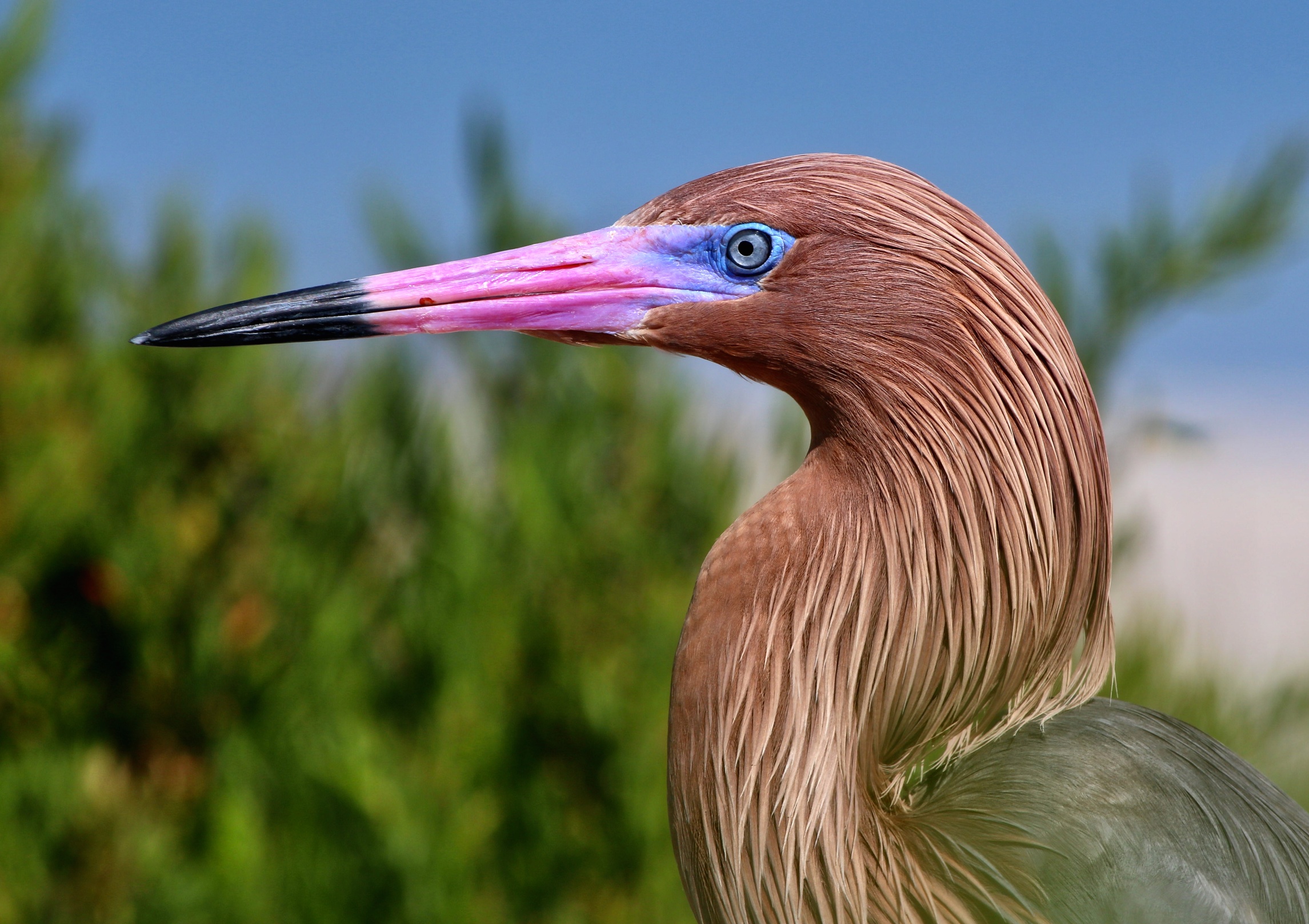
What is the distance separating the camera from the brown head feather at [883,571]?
53.7 inches

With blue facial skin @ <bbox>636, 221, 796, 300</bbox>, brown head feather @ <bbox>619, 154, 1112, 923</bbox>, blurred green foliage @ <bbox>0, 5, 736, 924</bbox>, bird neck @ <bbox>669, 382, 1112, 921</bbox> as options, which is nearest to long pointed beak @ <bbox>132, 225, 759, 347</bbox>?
blue facial skin @ <bbox>636, 221, 796, 300</bbox>

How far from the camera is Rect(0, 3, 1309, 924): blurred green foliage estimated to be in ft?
12.0

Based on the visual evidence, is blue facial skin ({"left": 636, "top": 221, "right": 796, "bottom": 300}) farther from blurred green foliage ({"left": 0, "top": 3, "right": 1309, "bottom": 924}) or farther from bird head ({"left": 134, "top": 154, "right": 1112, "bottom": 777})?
blurred green foliage ({"left": 0, "top": 3, "right": 1309, "bottom": 924})

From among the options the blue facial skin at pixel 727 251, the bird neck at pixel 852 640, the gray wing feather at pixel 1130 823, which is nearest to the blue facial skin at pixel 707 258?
the blue facial skin at pixel 727 251

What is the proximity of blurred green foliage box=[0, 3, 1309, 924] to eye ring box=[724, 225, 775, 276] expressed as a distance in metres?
2.51

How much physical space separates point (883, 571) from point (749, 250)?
45 cm

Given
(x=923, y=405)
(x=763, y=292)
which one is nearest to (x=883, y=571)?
(x=923, y=405)

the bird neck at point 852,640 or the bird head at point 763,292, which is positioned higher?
the bird head at point 763,292

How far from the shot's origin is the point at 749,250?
4.80ft

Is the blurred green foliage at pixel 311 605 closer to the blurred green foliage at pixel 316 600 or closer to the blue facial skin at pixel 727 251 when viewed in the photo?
the blurred green foliage at pixel 316 600

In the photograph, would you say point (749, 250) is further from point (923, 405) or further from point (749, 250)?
point (923, 405)

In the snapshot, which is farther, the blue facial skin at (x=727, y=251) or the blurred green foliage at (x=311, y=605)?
the blurred green foliage at (x=311, y=605)

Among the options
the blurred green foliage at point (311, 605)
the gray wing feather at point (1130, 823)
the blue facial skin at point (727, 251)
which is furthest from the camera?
the blurred green foliage at point (311, 605)

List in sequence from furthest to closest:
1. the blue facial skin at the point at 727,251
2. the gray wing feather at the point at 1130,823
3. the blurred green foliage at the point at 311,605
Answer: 1. the blurred green foliage at the point at 311,605
2. the blue facial skin at the point at 727,251
3. the gray wing feather at the point at 1130,823
